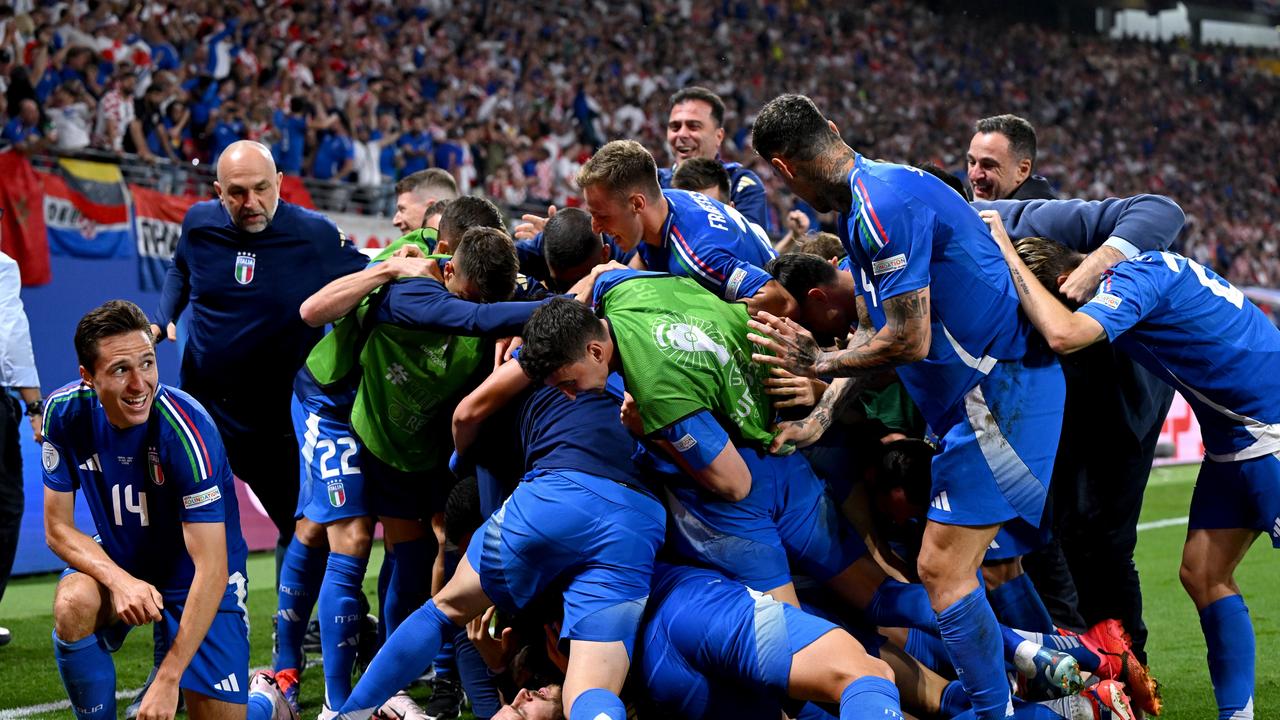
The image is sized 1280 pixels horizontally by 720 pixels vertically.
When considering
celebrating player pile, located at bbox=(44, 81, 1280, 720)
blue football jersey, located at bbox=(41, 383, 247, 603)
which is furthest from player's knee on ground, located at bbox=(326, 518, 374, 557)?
blue football jersey, located at bbox=(41, 383, 247, 603)

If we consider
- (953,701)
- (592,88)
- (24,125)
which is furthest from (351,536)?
(592,88)

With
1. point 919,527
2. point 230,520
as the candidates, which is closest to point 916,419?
point 919,527

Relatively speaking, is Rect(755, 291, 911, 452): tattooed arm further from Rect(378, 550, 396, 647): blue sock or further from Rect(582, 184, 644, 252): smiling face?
Rect(378, 550, 396, 647): blue sock

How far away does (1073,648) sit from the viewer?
15.0 feet

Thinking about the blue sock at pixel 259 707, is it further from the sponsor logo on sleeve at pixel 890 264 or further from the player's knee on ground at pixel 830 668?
the sponsor logo on sleeve at pixel 890 264

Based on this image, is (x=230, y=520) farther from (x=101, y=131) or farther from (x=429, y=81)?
(x=429, y=81)

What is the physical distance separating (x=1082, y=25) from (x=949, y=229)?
34.4 metres

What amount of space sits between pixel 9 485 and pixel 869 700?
4651 mm

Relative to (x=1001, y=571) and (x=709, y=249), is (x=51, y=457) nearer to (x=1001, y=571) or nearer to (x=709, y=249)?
(x=709, y=249)

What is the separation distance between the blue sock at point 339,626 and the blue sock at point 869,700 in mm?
2351

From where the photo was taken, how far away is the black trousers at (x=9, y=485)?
20.3 feet

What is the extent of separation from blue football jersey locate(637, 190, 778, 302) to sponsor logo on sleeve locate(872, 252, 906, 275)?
759 mm

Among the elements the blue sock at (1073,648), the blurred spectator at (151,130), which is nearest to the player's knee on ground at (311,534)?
the blue sock at (1073,648)

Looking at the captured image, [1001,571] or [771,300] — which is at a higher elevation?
[771,300]
